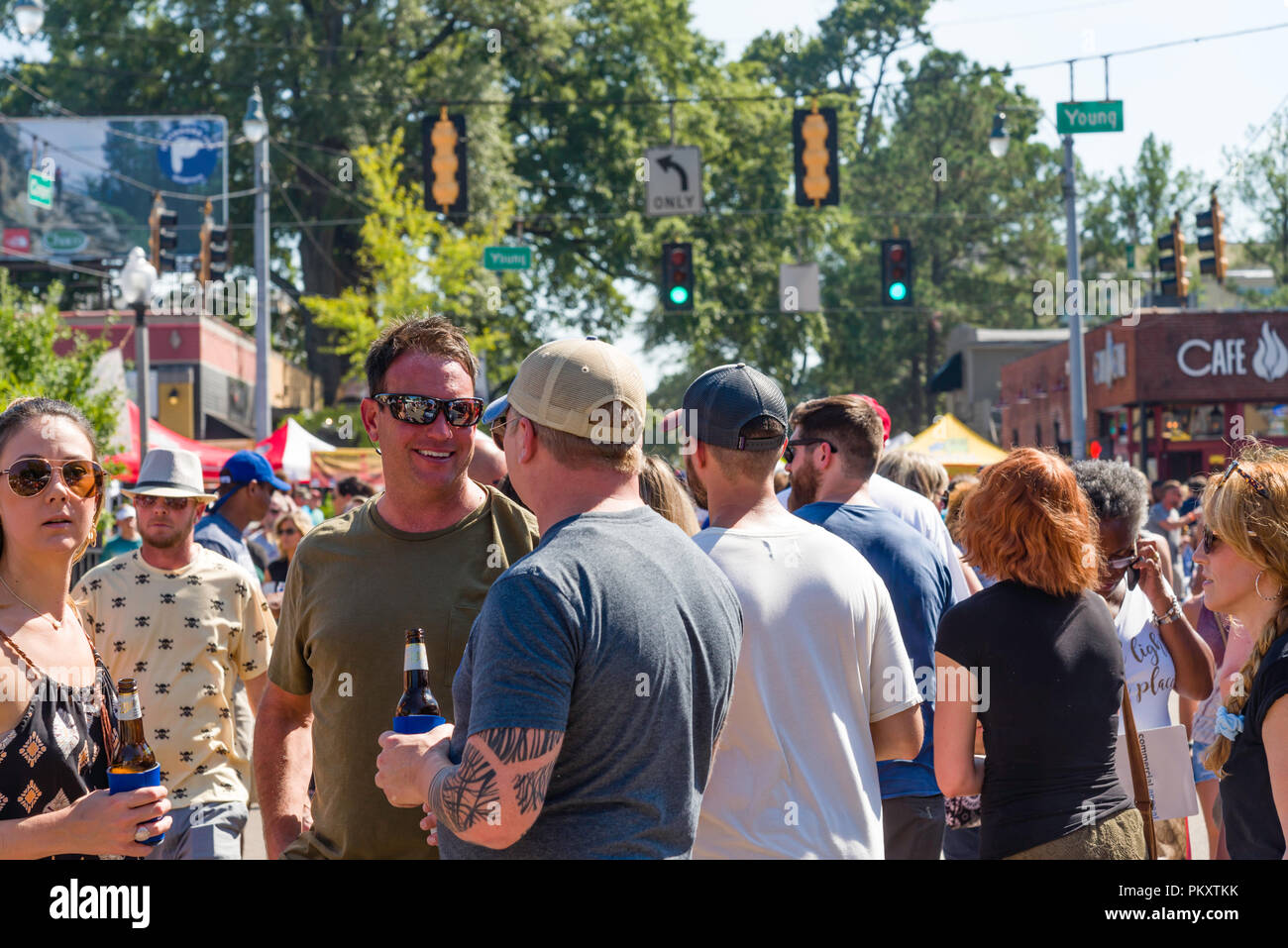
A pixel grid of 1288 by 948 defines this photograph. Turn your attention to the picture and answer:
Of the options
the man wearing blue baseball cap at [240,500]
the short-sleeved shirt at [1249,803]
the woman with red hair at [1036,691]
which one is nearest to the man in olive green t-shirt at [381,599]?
the woman with red hair at [1036,691]

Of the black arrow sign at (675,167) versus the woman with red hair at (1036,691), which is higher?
the black arrow sign at (675,167)

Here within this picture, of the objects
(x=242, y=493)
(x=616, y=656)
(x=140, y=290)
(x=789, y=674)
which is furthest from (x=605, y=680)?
(x=140, y=290)

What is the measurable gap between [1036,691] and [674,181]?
713 inches

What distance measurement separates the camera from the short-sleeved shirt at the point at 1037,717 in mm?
3486

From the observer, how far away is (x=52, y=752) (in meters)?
2.98

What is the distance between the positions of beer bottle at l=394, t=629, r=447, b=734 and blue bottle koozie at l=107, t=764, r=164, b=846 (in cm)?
56

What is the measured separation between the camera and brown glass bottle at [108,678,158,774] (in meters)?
2.93

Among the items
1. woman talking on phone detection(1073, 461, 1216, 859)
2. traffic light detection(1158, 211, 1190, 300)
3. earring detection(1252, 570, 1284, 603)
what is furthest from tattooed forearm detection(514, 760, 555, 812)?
traffic light detection(1158, 211, 1190, 300)

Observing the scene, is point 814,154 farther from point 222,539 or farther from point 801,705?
point 801,705

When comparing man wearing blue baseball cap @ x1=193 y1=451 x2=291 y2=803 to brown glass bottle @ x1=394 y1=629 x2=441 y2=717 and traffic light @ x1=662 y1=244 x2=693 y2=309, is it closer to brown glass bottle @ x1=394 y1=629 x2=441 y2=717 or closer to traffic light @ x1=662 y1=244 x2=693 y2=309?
brown glass bottle @ x1=394 y1=629 x2=441 y2=717

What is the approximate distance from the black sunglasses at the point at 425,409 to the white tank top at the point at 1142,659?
2.58m

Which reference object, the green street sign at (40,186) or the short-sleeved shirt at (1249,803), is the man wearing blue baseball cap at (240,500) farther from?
the green street sign at (40,186)
